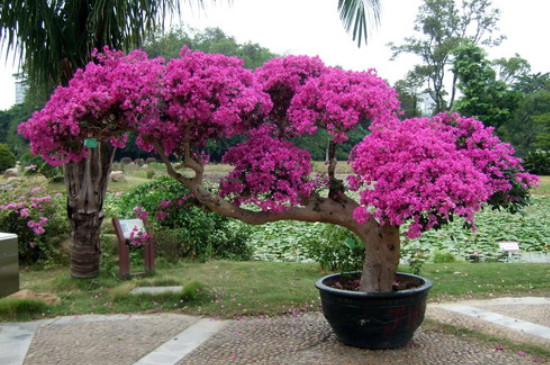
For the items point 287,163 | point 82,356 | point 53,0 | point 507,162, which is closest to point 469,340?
point 507,162

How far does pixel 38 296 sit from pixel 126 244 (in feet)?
4.25

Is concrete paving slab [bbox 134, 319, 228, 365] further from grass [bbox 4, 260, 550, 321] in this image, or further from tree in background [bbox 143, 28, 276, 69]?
tree in background [bbox 143, 28, 276, 69]

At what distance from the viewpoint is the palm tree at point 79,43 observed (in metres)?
5.88

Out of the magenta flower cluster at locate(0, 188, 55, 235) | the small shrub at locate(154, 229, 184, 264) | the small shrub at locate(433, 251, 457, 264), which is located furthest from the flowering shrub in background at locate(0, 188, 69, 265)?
the small shrub at locate(433, 251, 457, 264)

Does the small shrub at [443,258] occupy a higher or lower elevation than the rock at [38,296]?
lower

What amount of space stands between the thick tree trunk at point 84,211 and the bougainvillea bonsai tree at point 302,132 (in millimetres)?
2190

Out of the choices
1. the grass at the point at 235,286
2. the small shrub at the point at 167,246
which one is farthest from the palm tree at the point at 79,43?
the small shrub at the point at 167,246

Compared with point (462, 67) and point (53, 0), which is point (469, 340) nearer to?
point (53, 0)

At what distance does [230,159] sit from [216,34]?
153 ft

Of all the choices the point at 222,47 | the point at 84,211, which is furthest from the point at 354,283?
the point at 222,47

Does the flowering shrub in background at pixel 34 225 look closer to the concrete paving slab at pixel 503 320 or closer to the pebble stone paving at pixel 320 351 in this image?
the pebble stone paving at pixel 320 351

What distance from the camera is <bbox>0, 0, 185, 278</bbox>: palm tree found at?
588 cm

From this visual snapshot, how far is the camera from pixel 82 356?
4027 millimetres

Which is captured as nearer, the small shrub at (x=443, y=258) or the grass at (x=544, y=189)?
the small shrub at (x=443, y=258)
